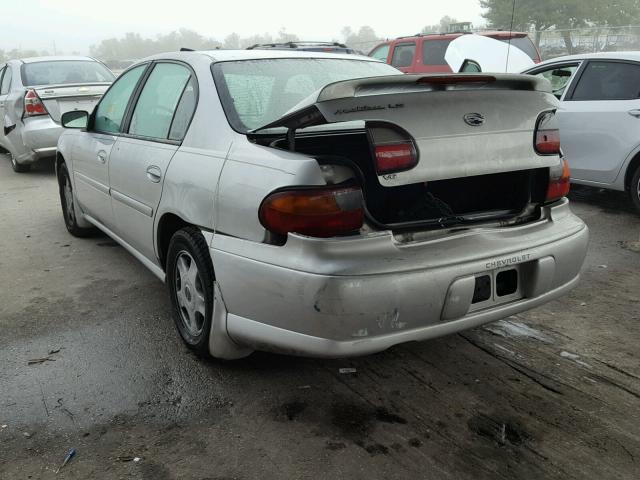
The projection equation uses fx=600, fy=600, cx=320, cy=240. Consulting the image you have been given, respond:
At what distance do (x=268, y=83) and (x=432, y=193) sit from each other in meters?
1.04

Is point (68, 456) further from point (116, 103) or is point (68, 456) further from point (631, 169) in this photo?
point (631, 169)

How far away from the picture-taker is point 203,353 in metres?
3.00

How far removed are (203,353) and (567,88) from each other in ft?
16.7

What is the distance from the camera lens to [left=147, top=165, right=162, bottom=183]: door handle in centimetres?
323

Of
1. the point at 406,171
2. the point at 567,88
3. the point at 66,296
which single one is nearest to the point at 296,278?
the point at 406,171

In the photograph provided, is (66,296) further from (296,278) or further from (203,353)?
(296,278)

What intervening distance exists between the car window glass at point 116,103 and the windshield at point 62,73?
505 cm

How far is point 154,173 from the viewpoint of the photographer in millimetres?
3281

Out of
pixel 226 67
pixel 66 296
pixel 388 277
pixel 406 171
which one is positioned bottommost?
pixel 66 296

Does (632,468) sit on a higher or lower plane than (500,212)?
lower

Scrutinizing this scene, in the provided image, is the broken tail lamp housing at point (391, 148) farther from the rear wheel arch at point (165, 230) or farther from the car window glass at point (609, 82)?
the car window glass at point (609, 82)

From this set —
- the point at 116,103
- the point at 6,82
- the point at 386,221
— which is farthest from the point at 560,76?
the point at 6,82

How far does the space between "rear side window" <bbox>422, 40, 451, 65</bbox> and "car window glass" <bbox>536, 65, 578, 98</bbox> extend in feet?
19.0

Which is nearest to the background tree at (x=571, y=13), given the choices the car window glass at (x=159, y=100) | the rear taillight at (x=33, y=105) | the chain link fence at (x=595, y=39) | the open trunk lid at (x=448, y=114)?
the chain link fence at (x=595, y=39)
